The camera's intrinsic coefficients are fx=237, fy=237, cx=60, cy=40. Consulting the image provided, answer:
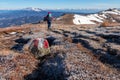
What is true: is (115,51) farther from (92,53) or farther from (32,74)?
(32,74)

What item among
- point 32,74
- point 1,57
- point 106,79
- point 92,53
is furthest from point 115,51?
point 1,57

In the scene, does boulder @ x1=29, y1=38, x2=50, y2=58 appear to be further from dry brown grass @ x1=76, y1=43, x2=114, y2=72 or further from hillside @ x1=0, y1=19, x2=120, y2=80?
dry brown grass @ x1=76, y1=43, x2=114, y2=72

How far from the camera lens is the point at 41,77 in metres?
23.3

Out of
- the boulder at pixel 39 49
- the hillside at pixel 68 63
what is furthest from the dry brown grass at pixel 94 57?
the boulder at pixel 39 49

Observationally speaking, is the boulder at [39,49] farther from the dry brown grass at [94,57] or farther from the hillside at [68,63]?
the dry brown grass at [94,57]

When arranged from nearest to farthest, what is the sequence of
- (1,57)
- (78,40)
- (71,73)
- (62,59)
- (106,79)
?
1. (106,79)
2. (71,73)
3. (62,59)
4. (1,57)
5. (78,40)

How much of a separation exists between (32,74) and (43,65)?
2.62 m

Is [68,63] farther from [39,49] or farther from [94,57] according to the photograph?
[39,49]

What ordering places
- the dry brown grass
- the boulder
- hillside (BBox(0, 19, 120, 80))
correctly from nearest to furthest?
1. hillside (BBox(0, 19, 120, 80))
2. the dry brown grass
3. the boulder

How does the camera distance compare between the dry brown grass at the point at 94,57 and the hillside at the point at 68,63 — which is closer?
the hillside at the point at 68,63

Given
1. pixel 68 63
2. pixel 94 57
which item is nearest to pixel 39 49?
pixel 68 63

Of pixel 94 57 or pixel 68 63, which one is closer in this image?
pixel 68 63

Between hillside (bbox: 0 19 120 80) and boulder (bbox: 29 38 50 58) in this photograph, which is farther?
boulder (bbox: 29 38 50 58)

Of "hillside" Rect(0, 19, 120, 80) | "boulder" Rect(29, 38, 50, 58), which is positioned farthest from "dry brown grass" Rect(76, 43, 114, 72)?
"boulder" Rect(29, 38, 50, 58)
